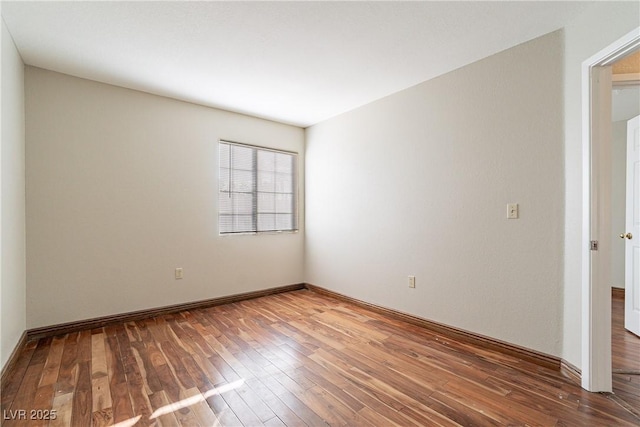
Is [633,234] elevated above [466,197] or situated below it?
below

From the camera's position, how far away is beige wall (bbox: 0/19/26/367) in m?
2.11

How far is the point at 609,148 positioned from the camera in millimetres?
1906

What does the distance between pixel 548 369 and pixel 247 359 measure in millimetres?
2253

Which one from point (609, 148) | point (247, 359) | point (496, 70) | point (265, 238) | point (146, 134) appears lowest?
point (247, 359)

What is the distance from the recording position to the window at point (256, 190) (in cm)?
400

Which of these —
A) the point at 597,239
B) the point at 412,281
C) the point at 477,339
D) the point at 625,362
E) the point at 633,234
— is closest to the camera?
the point at 597,239

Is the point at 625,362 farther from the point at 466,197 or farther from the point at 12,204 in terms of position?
the point at 12,204

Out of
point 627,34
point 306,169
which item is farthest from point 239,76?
point 627,34

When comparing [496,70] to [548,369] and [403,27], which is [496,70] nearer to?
[403,27]

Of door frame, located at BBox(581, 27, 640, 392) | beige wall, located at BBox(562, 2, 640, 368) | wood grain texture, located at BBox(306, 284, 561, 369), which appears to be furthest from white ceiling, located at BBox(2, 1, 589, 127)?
wood grain texture, located at BBox(306, 284, 561, 369)

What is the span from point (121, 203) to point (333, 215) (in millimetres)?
2540

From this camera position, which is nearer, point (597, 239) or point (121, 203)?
point (597, 239)

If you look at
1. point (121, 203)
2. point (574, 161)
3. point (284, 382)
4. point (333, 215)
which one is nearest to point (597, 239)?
point (574, 161)

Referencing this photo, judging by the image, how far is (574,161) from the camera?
2.06 m
